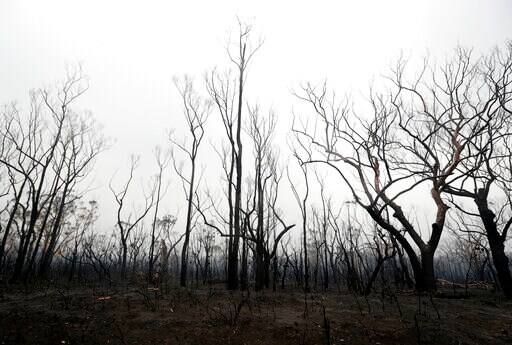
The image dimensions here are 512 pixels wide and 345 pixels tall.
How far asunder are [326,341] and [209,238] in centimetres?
1961

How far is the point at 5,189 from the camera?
1591 cm

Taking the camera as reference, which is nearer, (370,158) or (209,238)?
(370,158)

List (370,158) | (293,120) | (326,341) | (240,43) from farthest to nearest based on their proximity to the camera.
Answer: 1. (240,43)
2. (293,120)
3. (370,158)
4. (326,341)

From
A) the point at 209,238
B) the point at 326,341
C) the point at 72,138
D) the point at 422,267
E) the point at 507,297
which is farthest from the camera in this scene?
the point at 209,238

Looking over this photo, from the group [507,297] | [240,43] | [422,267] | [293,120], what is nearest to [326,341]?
[422,267]

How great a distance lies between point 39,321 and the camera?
473cm

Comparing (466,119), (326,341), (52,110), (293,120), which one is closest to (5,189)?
(52,110)

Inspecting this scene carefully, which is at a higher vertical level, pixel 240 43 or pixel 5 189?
pixel 240 43

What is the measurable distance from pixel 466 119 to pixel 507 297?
5.71m

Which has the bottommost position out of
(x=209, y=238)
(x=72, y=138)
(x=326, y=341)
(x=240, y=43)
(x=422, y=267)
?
(x=326, y=341)

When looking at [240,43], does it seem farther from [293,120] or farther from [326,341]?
[326,341]

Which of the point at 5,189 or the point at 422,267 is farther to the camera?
the point at 5,189

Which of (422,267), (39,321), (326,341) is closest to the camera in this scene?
(326,341)

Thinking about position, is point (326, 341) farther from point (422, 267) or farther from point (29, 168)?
point (29, 168)
